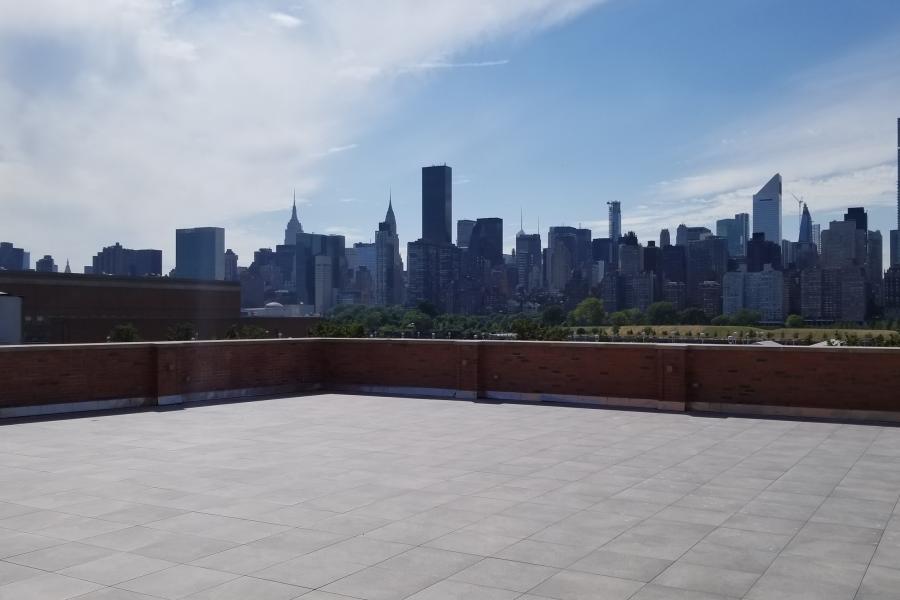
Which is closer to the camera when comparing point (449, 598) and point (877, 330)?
point (449, 598)

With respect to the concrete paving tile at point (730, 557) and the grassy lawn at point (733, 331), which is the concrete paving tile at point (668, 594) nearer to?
the concrete paving tile at point (730, 557)

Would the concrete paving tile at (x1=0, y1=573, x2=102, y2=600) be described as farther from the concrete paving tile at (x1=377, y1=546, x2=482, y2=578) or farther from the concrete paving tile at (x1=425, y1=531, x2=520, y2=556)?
the concrete paving tile at (x1=425, y1=531, x2=520, y2=556)

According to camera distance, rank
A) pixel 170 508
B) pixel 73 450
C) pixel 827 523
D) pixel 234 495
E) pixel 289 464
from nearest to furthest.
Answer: pixel 827 523 < pixel 170 508 < pixel 234 495 < pixel 289 464 < pixel 73 450

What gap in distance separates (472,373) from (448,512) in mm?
10843

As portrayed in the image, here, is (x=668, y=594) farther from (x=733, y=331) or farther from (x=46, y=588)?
(x=733, y=331)

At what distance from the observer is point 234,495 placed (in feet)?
28.9

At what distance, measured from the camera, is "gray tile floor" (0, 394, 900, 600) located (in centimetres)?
598

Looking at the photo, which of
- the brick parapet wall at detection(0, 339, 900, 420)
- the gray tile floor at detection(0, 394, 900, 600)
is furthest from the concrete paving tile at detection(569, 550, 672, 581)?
the brick parapet wall at detection(0, 339, 900, 420)

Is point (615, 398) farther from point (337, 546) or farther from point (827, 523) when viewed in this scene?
point (337, 546)

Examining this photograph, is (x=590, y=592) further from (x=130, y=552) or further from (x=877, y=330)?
(x=877, y=330)

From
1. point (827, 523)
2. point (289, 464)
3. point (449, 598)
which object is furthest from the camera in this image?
point (289, 464)

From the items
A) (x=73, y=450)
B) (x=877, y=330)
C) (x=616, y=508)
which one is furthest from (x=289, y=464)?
(x=877, y=330)

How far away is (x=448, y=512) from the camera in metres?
8.09

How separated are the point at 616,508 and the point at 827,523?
202 cm
